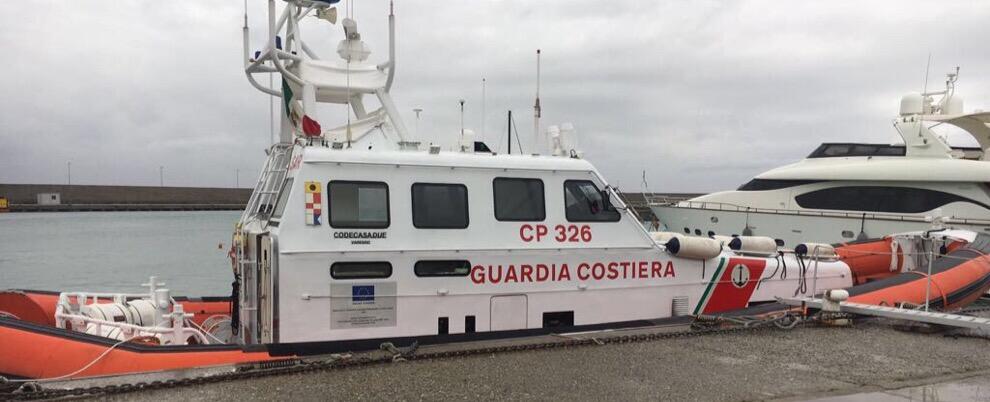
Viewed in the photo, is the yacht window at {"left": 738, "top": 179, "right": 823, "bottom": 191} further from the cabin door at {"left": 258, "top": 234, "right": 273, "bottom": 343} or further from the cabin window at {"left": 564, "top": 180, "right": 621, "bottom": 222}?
the cabin door at {"left": 258, "top": 234, "right": 273, "bottom": 343}

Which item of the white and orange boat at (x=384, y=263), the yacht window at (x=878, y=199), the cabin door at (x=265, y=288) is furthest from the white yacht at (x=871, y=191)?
the cabin door at (x=265, y=288)

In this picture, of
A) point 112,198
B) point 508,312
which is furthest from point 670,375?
point 112,198

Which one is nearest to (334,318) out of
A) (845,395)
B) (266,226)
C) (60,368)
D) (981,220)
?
(266,226)

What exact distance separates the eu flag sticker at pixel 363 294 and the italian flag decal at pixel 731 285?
13.1 ft

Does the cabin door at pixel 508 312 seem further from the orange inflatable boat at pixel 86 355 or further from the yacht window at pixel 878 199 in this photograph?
the yacht window at pixel 878 199

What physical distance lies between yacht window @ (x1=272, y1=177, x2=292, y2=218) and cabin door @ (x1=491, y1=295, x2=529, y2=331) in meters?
2.39

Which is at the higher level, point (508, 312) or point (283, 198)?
point (283, 198)

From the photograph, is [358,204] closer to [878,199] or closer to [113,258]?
[878,199]

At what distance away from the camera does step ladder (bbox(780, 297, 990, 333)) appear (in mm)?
6352

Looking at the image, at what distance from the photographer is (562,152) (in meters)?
7.76

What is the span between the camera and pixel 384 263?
20.7ft

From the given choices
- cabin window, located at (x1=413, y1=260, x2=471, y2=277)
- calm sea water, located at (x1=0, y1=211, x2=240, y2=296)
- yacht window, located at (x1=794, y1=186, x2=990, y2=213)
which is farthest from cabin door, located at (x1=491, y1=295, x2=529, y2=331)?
yacht window, located at (x1=794, y1=186, x2=990, y2=213)

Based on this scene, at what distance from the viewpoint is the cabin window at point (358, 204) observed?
20.6 ft

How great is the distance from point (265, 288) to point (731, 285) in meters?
5.51
